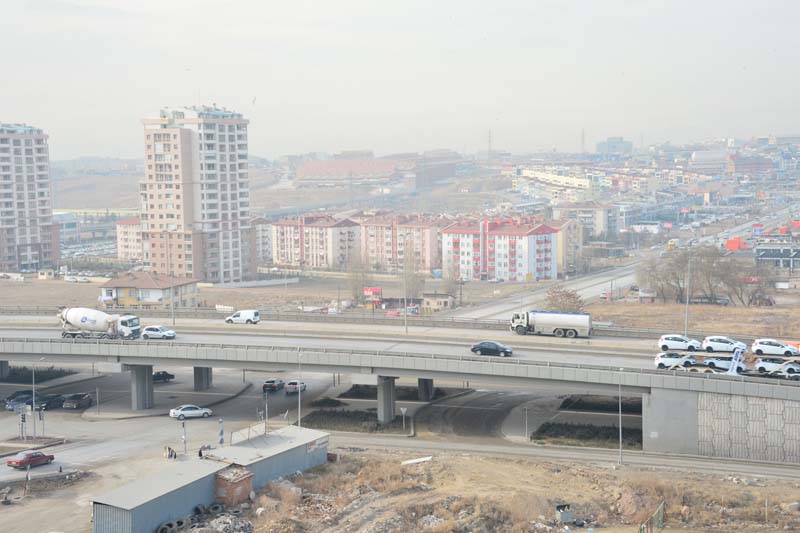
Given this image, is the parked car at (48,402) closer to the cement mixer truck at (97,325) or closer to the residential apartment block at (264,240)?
the cement mixer truck at (97,325)

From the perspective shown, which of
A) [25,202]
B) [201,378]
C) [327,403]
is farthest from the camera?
[25,202]

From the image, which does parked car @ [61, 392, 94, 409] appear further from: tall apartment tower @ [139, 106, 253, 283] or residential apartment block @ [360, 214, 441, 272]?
residential apartment block @ [360, 214, 441, 272]

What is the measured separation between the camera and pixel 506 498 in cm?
2297

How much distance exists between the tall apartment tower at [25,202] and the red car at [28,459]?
7290 cm

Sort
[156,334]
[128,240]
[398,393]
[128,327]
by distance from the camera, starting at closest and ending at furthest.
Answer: [128,327]
[156,334]
[398,393]
[128,240]

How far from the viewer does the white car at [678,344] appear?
3167cm

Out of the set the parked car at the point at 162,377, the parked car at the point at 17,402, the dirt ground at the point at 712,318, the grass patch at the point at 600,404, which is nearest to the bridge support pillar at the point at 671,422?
the grass patch at the point at 600,404

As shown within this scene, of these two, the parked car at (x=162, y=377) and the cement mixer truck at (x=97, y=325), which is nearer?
the cement mixer truck at (x=97, y=325)

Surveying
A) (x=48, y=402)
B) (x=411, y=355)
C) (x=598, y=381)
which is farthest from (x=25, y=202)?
(x=598, y=381)

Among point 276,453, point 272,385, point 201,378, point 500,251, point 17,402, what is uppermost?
point 500,251

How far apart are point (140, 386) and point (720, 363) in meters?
18.8

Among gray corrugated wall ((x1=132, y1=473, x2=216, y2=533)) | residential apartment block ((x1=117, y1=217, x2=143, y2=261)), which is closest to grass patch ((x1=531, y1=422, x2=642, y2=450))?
gray corrugated wall ((x1=132, y1=473, x2=216, y2=533))

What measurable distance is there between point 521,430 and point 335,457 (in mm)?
6547

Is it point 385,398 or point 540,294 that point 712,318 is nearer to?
point 540,294
